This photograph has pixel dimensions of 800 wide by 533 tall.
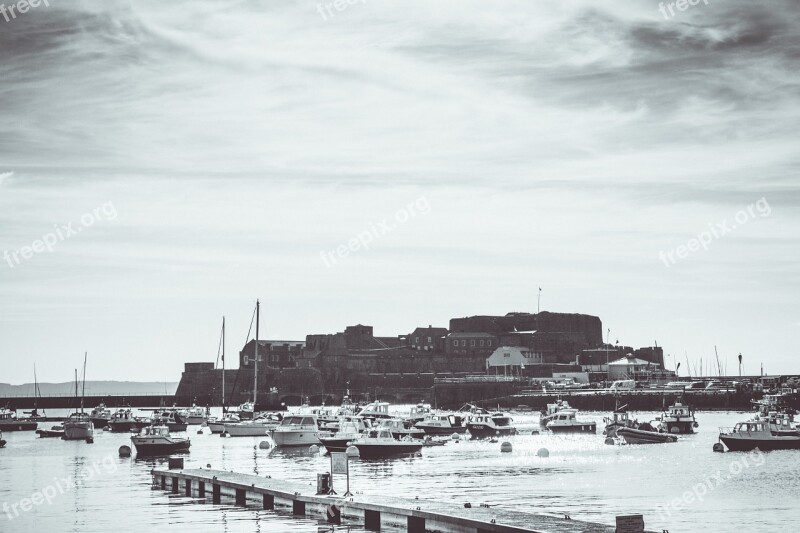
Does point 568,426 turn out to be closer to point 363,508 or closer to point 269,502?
point 269,502

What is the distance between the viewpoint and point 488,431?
353 feet

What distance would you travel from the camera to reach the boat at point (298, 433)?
9075cm

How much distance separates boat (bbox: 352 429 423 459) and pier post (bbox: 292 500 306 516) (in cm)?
3151

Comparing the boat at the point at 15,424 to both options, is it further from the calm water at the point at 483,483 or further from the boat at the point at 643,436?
the boat at the point at 643,436

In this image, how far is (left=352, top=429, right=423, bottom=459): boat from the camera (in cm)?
7312

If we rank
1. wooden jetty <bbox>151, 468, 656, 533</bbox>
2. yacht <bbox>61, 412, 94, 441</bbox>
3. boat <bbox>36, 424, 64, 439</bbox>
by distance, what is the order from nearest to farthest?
1. wooden jetty <bbox>151, 468, 656, 533</bbox>
2. yacht <bbox>61, 412, 94, 441</bbox>
3. boat <bbox>36, 424, 64, 439</bbox>

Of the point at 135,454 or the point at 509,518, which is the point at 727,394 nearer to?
the point at 135,454

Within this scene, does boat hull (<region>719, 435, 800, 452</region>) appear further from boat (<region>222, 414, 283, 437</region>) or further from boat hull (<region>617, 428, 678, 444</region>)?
boat (<region>222, 414, 283, 437</region>)

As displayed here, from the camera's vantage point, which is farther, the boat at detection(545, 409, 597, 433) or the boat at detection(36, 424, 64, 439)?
the boat at detection(36, 424, 64, 439)

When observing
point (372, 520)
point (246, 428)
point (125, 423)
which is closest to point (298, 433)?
point (246, 428)

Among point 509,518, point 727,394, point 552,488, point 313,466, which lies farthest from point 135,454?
point 727,394

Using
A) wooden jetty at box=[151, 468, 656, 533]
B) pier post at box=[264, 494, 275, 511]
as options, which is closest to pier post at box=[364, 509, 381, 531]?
wooden jetty at box=[151, 468, 656, 533]

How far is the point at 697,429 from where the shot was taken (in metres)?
112

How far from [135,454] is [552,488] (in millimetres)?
43398
